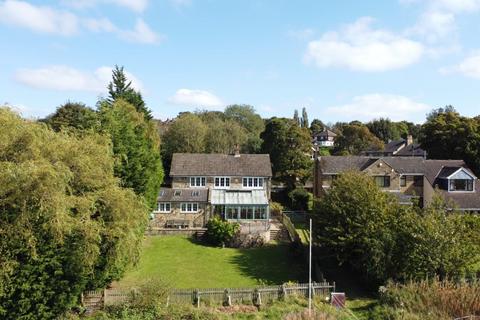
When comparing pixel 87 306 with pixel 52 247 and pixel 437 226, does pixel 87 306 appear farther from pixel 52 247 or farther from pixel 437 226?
pixel 437 226

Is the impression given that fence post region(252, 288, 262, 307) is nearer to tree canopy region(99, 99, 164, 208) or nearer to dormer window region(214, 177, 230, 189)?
tree canopy region(99, 99, 164, 208)

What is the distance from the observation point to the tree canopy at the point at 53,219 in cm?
1742

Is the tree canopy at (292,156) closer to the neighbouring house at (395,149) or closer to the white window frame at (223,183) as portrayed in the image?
the white window frame at (223,183)

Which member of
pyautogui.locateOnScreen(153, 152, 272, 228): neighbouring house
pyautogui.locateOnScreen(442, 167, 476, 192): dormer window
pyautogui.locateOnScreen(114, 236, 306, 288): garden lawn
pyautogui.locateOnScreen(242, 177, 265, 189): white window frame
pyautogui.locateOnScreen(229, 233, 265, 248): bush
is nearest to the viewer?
pyautogui.locateOnScreen(114, 236, 306, 288): garden lawn

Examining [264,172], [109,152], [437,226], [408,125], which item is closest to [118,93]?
[264,172]

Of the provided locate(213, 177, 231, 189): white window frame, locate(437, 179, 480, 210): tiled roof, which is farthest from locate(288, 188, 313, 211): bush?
locate(437, 179, 480, 210): tiled roof

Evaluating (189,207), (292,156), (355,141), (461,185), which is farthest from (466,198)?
(355,141)

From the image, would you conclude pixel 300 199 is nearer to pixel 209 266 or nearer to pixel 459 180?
pixel 459 180

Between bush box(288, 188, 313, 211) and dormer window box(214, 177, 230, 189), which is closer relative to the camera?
dormer window box(214, 177, 230, 189)

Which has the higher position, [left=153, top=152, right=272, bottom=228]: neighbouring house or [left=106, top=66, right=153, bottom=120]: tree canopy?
[left=106, top=66, right=153, bottom=120]: tree canopy

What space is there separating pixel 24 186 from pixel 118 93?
36495 millimetres

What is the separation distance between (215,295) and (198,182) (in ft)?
72.3

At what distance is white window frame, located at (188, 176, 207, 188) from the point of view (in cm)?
4481

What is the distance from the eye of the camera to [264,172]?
4512 cm
